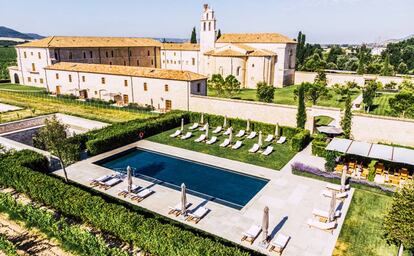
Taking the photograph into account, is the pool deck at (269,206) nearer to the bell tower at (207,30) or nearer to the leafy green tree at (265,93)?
the leafy green tree at (265,93)

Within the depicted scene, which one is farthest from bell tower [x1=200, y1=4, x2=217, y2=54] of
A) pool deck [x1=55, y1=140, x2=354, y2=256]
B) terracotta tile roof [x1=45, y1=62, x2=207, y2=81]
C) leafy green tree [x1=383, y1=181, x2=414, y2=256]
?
leafy green tree [x1=383, y1=181, x2=414, y2=256]

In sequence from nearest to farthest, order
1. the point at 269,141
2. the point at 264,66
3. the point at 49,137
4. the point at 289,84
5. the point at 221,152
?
the point at 49,137, the point at 221,152, the point at 269,141, the point at 264,66, the point at 289,84

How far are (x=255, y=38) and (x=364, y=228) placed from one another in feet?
165

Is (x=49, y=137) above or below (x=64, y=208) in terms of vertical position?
above

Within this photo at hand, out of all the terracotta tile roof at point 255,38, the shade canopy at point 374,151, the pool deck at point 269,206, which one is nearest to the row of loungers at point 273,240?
the pool deck at point 269,206

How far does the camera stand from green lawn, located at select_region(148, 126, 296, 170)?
22156mm

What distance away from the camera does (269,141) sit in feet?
Answer: 88.1

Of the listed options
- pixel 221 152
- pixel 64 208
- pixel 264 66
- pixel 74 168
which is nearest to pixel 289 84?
pixel 264 66

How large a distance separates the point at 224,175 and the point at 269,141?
322 inches

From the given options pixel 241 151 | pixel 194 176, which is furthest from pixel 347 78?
pixel 194 176

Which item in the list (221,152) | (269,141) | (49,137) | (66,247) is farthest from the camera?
(269,141)

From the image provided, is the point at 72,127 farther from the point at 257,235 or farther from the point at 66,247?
the point at 257,235

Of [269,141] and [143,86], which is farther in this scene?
[143,86]

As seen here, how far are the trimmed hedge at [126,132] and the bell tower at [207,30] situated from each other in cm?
3394
